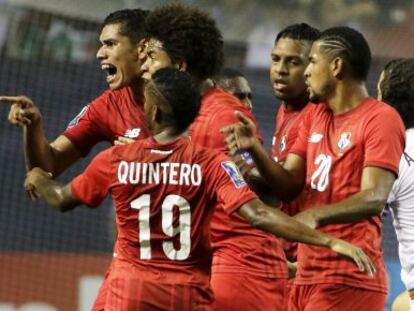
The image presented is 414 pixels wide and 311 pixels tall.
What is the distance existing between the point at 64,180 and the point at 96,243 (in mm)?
584

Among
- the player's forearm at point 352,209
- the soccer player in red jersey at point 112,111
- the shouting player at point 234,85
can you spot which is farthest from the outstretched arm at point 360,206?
the shouting player at point 234,85

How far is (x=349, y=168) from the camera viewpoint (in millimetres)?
5277

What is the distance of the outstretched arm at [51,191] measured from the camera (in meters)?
4.94

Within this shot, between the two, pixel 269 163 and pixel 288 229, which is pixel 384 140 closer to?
pixel 269 163

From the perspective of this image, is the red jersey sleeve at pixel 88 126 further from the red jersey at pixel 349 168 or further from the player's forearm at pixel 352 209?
the player's forearm at pixel 352 209

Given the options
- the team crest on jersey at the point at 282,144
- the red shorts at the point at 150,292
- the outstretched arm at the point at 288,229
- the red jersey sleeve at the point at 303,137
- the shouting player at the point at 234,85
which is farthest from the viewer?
the shouting player at the point at 234,85

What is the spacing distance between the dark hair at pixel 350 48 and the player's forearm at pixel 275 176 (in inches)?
21.4

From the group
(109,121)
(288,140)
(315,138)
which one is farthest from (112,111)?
(315,138)

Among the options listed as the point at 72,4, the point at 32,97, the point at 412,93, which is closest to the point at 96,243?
the point at 32,97

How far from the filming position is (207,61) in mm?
5492

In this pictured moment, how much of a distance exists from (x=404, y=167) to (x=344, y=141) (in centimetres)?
59

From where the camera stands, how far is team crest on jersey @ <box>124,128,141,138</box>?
19.6 feet

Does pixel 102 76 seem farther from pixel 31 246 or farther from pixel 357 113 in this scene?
pixel 357 113

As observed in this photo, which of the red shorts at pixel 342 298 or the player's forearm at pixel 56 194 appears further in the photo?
the red shorts at pixel 342 298
